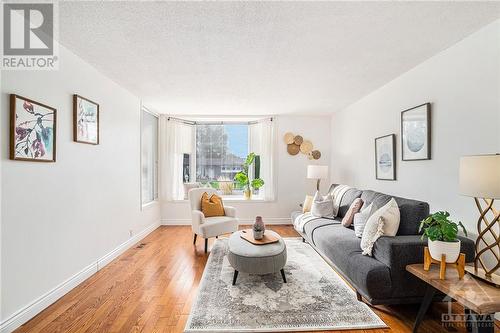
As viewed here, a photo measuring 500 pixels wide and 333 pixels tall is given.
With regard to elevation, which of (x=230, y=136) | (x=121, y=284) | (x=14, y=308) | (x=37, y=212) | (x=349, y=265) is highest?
(x=230, y=136)

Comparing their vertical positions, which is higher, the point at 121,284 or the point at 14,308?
the point at 14,308

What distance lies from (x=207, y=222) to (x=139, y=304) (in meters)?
1.60

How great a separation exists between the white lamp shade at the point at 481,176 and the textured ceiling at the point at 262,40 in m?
1.19

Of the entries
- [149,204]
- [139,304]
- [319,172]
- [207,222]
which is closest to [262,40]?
[207,222]

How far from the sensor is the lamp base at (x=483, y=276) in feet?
5.57

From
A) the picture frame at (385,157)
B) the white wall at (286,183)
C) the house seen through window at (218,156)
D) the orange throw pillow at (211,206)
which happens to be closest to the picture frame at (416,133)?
the picture frame at (385,157)

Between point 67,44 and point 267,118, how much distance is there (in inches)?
155

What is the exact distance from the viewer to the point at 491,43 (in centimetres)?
210

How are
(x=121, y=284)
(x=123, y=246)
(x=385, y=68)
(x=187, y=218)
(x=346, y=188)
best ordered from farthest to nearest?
(x=187, y=218) < (x=346, y=188) < (x=123, y=246) < (x=385, y=68) < (x=121, y=284)

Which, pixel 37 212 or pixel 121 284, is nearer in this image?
pixel 37 212

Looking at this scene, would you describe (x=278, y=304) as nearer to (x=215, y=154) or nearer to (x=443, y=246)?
(x=443, y=246)

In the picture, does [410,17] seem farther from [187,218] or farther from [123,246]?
[187,218]

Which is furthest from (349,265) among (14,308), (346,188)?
(14,308)

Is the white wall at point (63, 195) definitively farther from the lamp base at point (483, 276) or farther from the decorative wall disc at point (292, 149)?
the lamp base at point (483, 276)
